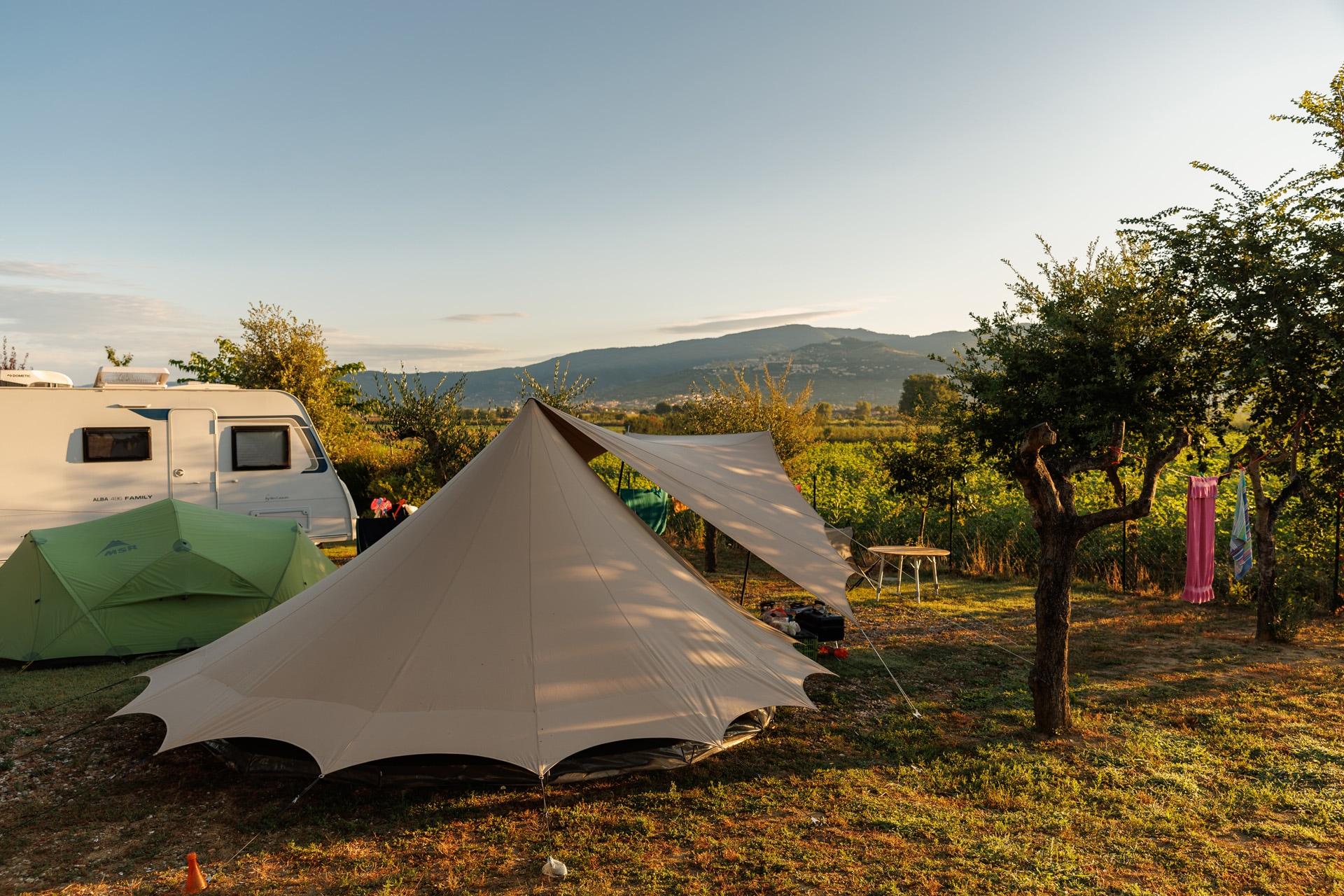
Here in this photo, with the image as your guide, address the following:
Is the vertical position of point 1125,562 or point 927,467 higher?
point 927,467

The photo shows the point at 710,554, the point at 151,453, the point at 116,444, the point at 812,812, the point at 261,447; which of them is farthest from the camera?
the point at 710,554

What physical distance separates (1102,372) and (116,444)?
11.6m

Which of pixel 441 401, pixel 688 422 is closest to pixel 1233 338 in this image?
pixel 688 422

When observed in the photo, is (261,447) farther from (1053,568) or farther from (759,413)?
(1053,568)

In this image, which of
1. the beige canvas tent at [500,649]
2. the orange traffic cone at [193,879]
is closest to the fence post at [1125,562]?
the beige canvas tent at [500,649]

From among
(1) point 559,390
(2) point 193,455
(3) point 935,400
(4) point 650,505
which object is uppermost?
(1) point 559,390

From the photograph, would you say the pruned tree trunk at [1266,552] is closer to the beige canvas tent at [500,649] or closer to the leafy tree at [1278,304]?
the leafy tree at [1278,304]

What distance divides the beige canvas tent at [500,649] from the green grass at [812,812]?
0.42 meters

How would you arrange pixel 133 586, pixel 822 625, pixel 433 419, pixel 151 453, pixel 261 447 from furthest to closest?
pixel 433 419 < pixel 261 447 < pixel 151 453 < pixel 822 625 < pixel 133 586

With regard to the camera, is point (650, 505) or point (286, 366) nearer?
point (650, 505)

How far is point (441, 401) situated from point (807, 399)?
700 centimetres

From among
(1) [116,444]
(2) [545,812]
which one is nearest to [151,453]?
(1) [116,444]

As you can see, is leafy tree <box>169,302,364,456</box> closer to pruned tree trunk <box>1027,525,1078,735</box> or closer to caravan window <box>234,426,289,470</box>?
caravan window <box>234,426,289,470</box>

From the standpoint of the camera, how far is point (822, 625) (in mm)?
7797
